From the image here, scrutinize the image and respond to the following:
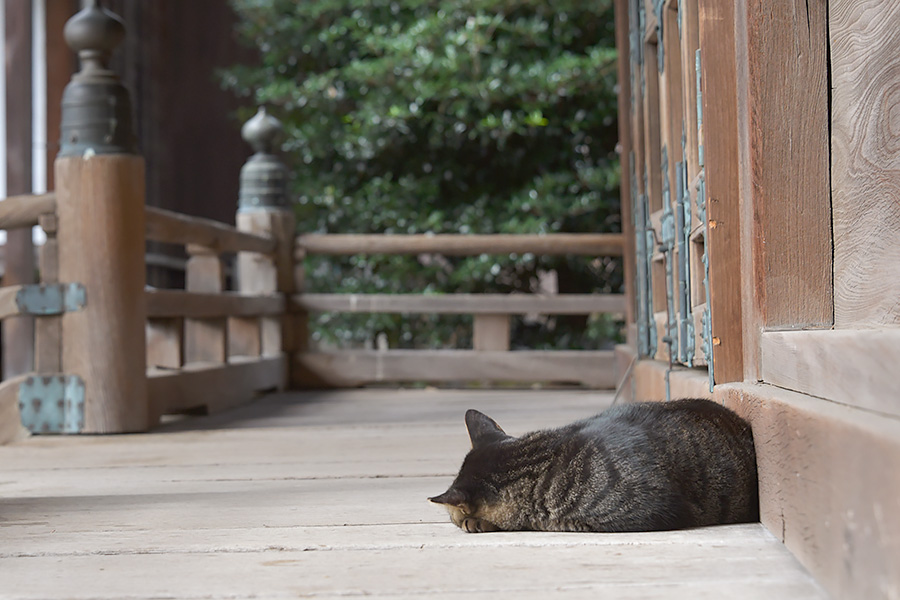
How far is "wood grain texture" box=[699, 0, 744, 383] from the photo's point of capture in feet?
5.13

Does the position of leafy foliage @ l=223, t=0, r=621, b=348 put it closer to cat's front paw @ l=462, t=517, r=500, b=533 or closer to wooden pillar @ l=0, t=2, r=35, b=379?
wooden pillar @ l=0, t=2, r=35, b=379

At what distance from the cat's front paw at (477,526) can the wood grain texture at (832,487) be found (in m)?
0.42

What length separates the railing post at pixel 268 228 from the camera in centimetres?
426

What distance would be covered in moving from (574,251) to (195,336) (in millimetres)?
1769

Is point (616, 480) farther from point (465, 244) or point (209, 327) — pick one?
point (465, 244)

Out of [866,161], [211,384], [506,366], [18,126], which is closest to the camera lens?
[866,161]

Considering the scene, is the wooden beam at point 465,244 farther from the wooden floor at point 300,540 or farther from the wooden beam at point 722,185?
the wooden beam at point 722,185

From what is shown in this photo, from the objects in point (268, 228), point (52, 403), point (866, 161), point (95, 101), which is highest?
point (95, 101)

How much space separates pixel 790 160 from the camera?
53.7 inches

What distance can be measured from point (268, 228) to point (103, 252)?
1673mm

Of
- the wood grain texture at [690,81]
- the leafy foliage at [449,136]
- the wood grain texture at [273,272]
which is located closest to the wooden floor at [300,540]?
the wood grain texture at [690,81]

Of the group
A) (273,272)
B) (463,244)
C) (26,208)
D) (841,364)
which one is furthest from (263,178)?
(841,364)

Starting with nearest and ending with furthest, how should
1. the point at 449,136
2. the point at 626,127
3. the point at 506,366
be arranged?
the point at 626,127
the point at 506,366
the point at 449,136

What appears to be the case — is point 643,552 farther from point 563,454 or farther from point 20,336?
point 20,336
